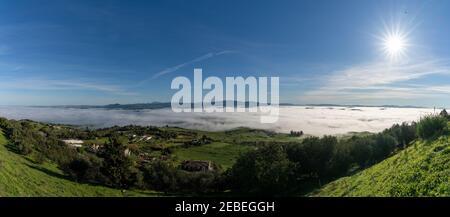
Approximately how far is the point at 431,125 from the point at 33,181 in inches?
1359

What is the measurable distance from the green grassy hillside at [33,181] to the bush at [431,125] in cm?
2849

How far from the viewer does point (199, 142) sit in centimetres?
13638

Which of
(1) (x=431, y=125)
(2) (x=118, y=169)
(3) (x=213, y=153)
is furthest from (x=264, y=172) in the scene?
(3) (x=213, y=153)

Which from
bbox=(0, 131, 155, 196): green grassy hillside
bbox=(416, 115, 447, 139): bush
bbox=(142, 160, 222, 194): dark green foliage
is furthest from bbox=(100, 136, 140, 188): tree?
bbox=(416, 115, 447, 139): bush

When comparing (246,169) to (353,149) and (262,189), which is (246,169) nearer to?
(262,189)

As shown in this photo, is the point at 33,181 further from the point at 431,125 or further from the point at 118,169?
the point at 431,125

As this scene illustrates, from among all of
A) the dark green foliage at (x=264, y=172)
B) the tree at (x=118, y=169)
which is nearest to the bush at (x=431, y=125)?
the dark green foliage at (x=264, y=172)

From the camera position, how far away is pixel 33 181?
30.7m

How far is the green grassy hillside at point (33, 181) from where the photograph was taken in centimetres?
2427

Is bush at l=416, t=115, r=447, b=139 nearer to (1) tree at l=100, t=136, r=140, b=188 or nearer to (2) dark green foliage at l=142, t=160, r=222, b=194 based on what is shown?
(2) dark green foliage at l=142, t=160, r=222, b=194
